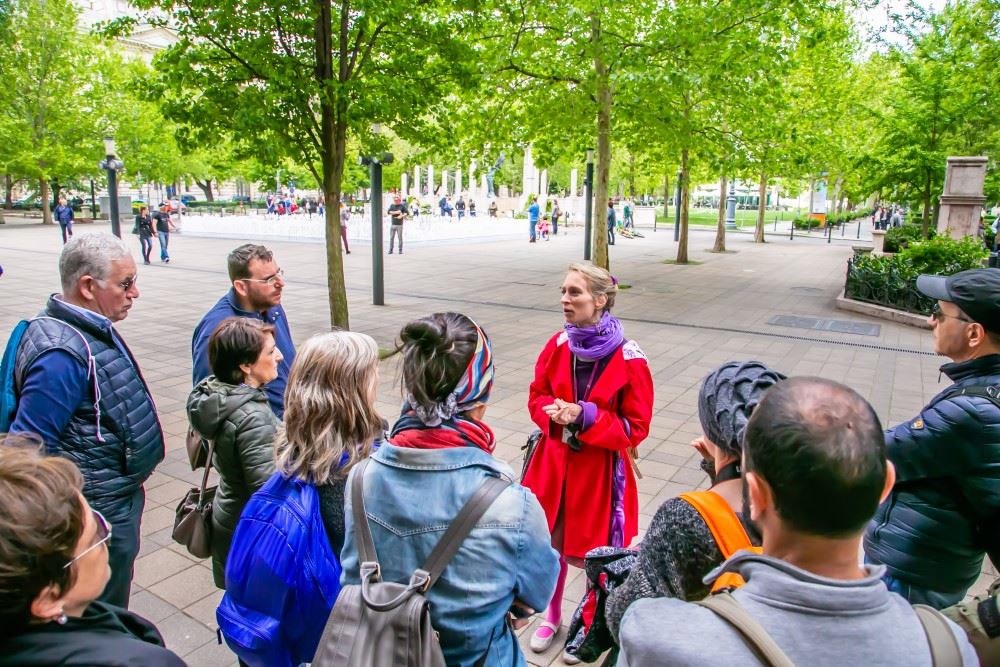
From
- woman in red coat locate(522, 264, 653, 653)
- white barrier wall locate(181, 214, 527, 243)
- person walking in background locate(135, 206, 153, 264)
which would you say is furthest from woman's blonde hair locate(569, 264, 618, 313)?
white barrier wall locate(181, 214, 527, 243)

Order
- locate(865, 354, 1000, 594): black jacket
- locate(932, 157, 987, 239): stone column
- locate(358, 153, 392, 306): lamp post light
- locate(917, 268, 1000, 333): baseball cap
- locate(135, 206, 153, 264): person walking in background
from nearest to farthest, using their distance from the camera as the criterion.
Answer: locate(865, 354, 1000, 594): black jacket → locate(917, 268, 1000, 333): baseball cap → locate(358, 153, 392, 306): lamp post light → locate(932, 157, 987, 239): stone column → locate(135, 206, 153, 264): person walking in background

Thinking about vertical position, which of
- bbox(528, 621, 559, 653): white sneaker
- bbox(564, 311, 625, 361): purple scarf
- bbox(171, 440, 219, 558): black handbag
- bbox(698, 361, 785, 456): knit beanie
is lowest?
bbox(528, 621, 559, 653): white sneaker

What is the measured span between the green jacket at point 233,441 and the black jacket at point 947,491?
2310mm

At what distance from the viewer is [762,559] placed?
121 cm

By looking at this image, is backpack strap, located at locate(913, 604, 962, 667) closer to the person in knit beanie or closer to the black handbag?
the person in knit beanie

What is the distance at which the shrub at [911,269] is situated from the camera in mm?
11854

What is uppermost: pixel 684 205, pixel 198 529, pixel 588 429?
pixel 684 205

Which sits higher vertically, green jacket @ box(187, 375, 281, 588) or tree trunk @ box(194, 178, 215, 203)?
tree trunk @ box(194, 178, 215, 203)

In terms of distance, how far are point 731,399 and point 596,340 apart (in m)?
1.55

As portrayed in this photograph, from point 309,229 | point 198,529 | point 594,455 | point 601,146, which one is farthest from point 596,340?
point 309,229

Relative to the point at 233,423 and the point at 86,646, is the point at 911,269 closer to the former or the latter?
the point at 233,423

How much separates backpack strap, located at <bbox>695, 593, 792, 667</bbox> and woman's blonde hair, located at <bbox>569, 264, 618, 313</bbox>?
231 centimetres

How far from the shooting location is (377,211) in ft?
38.8

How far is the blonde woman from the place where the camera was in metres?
2.00
